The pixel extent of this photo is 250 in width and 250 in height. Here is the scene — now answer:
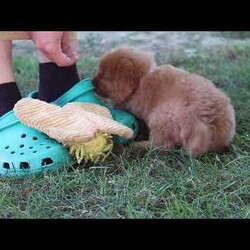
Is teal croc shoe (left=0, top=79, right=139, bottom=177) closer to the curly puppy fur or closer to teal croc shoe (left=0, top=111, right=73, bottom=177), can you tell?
teal croc shoe (left=0, top=111, right=73, bottom=177)

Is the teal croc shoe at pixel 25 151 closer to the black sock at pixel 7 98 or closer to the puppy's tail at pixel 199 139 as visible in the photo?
the black sock at pixel 7 98

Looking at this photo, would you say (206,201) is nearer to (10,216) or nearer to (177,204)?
(177,204)

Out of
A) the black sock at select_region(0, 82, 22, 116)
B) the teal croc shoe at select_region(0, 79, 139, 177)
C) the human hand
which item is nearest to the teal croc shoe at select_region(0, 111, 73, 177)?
the teal croc shoe at select_region(0, 79, 139, 177)

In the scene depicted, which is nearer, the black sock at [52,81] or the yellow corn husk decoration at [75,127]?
the yellow corn husk decoration at [75,127]

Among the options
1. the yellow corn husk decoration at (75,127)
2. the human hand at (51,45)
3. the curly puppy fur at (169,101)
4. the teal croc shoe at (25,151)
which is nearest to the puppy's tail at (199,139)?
the curly puppy fur at (169,101)
